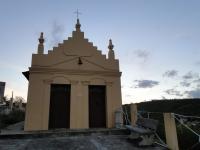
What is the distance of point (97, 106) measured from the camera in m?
11.6

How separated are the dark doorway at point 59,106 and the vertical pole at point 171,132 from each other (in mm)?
5843

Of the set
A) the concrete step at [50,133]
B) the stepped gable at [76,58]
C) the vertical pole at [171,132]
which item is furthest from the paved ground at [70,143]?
the stepped gable at [76,58]

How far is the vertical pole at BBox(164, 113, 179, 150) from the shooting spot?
6.26 metres

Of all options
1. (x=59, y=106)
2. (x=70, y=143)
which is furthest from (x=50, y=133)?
(x=59, y=106)

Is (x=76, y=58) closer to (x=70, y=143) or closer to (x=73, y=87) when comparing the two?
(x=73, y=87)

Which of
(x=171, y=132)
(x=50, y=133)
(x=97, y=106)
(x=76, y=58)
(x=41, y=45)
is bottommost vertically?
(x=50, y=133)

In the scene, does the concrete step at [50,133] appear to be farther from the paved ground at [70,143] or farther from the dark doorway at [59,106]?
the dark doorway at [59,106]

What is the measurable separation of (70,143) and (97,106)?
4.57m

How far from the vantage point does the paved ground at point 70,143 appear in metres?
6.65

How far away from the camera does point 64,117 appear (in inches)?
427

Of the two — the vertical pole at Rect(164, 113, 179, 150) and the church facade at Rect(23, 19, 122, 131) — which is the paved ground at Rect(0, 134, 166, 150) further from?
the church facade at Rect(23, 19, 122, 131)

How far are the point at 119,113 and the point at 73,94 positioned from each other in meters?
2.81

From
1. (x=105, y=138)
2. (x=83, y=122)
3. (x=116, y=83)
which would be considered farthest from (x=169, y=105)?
(x=105, y=138)

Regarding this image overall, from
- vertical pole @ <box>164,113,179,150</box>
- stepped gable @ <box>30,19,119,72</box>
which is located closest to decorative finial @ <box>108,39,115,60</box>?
stepped gable @ <box>30,19,119,72</box>
